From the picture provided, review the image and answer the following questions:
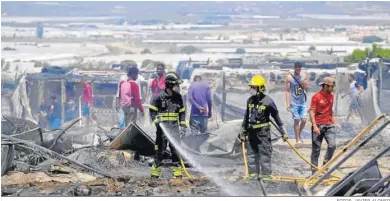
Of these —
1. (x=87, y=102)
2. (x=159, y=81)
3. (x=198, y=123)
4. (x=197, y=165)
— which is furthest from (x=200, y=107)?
(x=87, y=102)

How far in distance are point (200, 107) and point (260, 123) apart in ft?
11.9

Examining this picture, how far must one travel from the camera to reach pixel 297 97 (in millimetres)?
17500

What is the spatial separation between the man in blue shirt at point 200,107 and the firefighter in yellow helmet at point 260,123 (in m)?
3.38

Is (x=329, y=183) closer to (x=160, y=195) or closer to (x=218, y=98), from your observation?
(x=160, y=195)

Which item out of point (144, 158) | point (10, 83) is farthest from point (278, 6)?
point (144, 158)

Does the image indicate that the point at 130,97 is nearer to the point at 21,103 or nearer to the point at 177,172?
the point at 177,172

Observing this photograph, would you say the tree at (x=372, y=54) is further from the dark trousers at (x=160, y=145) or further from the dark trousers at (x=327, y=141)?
the dark trousers at (x=160, y=145)

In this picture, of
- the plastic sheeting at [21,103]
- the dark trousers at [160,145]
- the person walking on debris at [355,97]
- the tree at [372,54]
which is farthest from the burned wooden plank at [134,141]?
the tree at [372,54]

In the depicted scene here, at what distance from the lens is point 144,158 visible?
15.1m

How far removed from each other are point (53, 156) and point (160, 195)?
249cm

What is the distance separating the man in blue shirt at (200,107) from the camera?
55.5ft

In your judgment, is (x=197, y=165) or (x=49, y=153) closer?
(x=49, y=153)

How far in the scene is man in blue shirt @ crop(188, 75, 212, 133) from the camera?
55.5ft

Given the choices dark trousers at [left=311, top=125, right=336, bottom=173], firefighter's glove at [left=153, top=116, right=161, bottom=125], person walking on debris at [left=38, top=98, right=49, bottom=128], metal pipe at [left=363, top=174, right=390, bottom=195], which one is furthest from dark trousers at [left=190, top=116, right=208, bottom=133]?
person walking on debris at [left=38, top=98, right=49, bottom=128]
